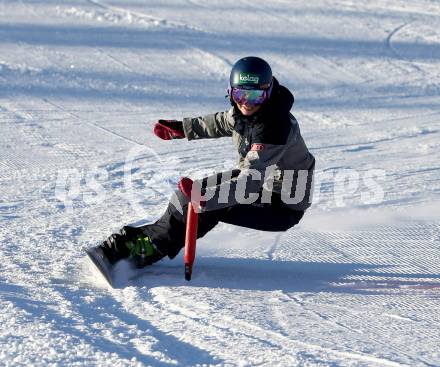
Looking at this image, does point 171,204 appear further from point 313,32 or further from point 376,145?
point 313,32

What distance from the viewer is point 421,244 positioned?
5.88 m

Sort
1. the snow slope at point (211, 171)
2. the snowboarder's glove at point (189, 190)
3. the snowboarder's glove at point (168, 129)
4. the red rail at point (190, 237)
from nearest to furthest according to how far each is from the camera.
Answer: the snow slope at point (211, 171), the snowboarder's glove at point (189, 190), the red rail at point (190, 237), the snowboarder's glove at point (168, 129)

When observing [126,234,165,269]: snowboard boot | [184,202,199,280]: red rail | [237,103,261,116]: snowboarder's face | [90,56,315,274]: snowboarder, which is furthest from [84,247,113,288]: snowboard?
[237,103,261,116]: snowboarder's face

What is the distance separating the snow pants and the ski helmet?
27.8 inches

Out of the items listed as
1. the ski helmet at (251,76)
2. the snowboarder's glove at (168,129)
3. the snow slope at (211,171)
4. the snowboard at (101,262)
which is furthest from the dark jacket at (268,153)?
the snowboard at (101,262)

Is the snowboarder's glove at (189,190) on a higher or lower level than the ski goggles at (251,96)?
lower

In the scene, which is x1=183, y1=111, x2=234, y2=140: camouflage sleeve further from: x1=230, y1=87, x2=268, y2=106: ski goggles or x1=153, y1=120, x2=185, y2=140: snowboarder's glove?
x1=230, y1=87, x2=268, y2=106: ski goggles

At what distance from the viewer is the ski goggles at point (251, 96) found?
16.2 ft

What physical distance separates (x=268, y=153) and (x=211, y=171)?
2.66 meters

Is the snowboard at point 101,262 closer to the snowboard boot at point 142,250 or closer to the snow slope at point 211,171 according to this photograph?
the snow slope at point 211,171

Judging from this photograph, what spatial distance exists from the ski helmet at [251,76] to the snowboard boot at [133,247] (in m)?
1.05

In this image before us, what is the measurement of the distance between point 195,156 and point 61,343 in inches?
165

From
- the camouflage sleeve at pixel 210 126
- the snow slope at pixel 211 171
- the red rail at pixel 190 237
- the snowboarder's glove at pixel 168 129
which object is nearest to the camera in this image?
the snow slope at pixel 211 171

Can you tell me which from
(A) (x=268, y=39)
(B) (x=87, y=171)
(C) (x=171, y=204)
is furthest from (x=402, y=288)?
(A) (x=268, y=39)
